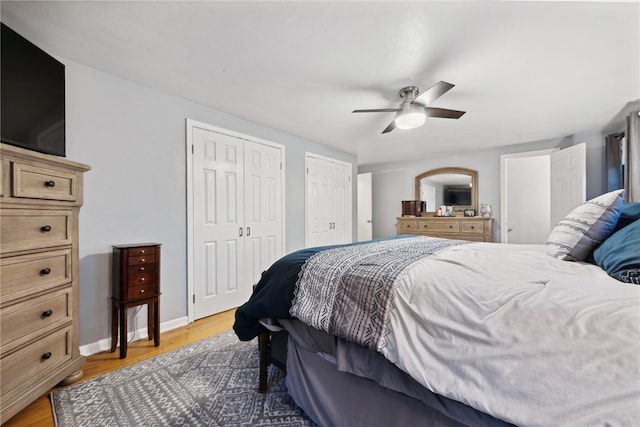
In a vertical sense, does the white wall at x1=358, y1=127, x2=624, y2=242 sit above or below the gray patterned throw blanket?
above

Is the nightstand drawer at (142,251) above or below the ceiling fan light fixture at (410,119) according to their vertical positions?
below

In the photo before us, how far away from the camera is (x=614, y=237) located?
114 cm

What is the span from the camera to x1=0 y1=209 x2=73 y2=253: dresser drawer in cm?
130

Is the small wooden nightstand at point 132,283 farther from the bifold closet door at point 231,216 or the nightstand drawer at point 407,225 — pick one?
the nightstand drawer at point 407,225

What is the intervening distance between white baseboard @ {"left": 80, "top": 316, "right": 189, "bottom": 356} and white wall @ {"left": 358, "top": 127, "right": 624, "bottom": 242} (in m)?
4.67

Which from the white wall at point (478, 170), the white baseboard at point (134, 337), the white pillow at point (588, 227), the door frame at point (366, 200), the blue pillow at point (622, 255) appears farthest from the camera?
the door frame at point (366, 200)

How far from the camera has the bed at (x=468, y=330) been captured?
26.2 inches

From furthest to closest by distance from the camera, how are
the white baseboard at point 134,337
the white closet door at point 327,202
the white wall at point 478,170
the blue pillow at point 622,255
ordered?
the white closet door at point 327,202
the white wall at point 478,170
the white baseboard at point 134,337
the blue pillow at point 622,255

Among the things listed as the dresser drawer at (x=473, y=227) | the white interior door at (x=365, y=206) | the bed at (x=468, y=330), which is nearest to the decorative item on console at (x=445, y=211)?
the dresser drawer at (x=473, y=227)

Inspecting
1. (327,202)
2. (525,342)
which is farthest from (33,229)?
(327,202)

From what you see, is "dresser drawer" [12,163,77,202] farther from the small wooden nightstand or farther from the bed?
the bed

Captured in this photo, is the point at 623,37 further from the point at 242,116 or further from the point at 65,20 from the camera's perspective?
the point at 65,20

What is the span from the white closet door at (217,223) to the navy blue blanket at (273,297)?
150 centimetres

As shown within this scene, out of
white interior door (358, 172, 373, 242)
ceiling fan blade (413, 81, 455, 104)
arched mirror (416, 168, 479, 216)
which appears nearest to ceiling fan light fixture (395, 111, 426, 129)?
ceiling fan blade (413, 81, 455, 104)
